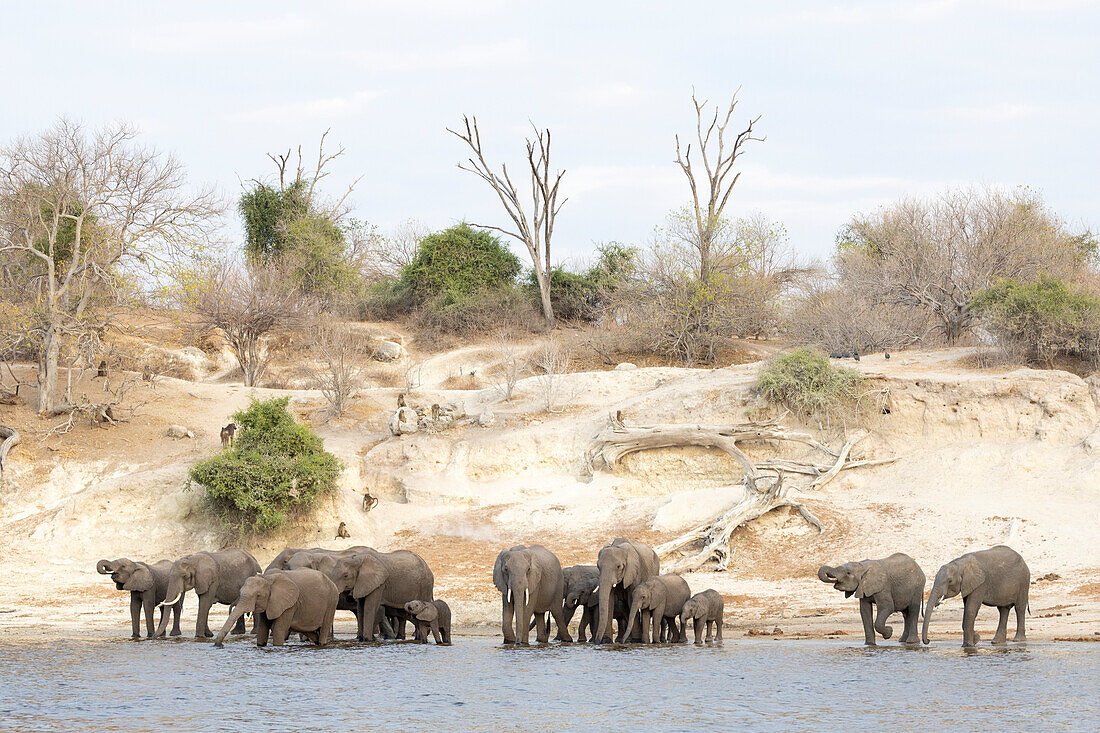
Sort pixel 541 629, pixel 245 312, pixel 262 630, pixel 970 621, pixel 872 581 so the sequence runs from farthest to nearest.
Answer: pixel 245 312 < pixel 541 629 < pixel 872 581 < pixel 262 630 < pixel 970 621

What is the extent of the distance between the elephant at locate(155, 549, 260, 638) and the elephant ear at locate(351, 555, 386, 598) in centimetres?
159

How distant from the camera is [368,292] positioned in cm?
5775

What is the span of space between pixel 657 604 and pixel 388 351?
111ft

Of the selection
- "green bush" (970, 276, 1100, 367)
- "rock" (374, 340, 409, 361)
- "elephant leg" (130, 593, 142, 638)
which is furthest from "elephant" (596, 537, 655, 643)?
"rock" (374, 340, 409, 361)

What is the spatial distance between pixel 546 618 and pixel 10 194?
2296 cm

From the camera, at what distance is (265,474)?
24.6m

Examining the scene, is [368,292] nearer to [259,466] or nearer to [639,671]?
[259,466]

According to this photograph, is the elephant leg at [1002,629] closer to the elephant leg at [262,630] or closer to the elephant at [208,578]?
the elephant leg at [262,630]

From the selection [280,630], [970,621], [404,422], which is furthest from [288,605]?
[404,422]

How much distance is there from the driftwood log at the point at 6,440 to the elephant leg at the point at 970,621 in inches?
874

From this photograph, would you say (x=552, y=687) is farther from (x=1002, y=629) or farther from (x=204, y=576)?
(x=204, y=576)

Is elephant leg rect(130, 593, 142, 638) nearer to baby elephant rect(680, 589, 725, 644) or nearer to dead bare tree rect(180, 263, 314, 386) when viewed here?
baby elephant rect(680, 589, 725, 644)

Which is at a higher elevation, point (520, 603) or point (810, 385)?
point (810, 385)

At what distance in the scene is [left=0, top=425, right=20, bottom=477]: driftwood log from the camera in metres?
27.9
